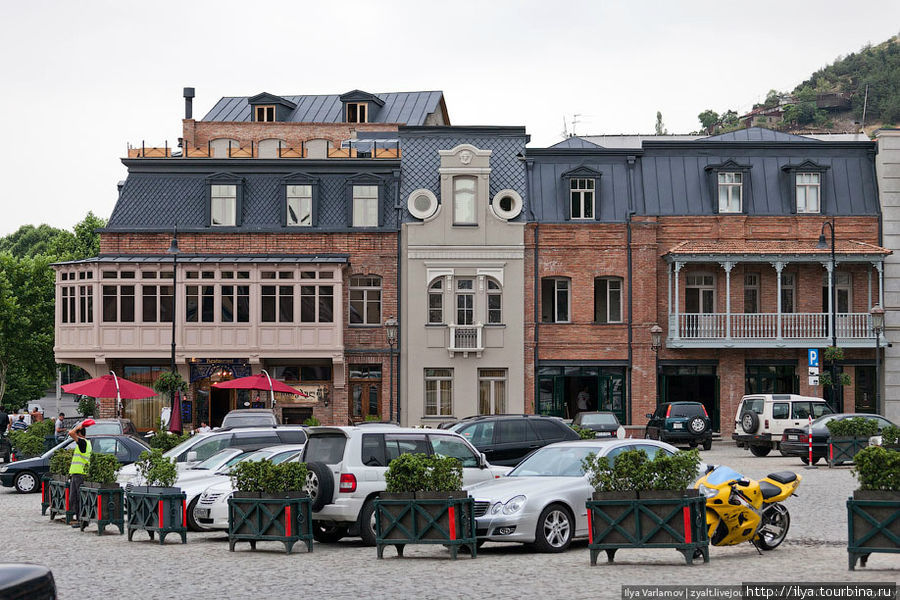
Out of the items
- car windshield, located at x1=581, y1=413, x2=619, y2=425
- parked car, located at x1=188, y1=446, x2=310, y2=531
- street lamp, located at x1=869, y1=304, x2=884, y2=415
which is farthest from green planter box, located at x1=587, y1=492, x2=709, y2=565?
street lamp, located at x1=869, y1=304, x2=884, y2=415

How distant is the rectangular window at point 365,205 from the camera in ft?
159

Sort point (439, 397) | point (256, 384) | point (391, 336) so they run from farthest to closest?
point (439, 397) < point (391, 336) < point (256, 384)

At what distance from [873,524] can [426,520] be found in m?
5.33

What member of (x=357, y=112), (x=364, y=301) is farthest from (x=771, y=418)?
(x=357, y=112)

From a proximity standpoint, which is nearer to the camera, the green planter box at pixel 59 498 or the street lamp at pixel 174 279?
the green planter box at pixel 59 498

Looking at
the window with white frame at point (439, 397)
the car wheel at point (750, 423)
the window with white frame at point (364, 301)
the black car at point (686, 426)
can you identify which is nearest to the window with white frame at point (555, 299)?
the window with white frame at point (439, 397)

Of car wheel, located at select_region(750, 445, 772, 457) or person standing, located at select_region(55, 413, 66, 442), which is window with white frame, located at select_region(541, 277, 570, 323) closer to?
car wheel, located at select_region(750, 445, 772, 457)

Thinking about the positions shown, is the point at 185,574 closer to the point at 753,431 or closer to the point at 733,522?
the point at 733,522

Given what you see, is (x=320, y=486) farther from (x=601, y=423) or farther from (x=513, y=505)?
(x=601, y=423)

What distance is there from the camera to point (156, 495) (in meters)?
19.4

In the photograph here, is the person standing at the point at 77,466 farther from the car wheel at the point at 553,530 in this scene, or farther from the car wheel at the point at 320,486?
the car wheel at the point at 553,530

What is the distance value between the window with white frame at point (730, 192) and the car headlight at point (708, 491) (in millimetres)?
33066

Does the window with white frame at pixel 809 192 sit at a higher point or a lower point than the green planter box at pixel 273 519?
higher

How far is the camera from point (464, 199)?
158 ft
